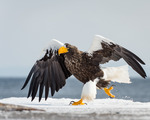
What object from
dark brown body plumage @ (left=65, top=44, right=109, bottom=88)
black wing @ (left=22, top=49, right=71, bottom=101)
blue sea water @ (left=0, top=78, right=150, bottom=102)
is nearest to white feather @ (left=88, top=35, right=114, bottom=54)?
dark brown body plumage @ (left=65, top=44, right=109, bottom=88)

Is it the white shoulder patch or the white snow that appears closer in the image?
the white snow

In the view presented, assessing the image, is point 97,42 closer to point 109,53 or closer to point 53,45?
point 109,53

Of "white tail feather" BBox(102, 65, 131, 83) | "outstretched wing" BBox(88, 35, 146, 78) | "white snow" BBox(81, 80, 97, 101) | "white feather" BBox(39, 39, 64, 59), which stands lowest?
"white snow" BBox(81, 80, 97, 101)

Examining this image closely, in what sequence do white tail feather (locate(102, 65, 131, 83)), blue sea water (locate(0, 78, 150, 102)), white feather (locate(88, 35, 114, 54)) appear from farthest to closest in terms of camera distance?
blue sea water (locate(0, 78, 150, 102)) → white tail feather (locate(102, 65, 131, 83)) → white feather (locate(88, 35, 114, 54))

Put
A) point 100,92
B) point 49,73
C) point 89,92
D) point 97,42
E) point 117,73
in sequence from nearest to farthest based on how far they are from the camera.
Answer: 1. point 89,92
2. point 97,42
3. point 117,73
4. point 49,73
5. point 100,92

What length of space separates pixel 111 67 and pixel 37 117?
382 centimetres

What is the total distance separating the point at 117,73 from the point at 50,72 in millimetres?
1773

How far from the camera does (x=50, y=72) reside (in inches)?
417

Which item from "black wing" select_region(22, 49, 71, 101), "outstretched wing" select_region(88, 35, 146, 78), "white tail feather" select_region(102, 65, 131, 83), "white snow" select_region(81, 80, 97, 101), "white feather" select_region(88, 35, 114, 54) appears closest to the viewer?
"white snow" select_region(81, 80, 97, 101)

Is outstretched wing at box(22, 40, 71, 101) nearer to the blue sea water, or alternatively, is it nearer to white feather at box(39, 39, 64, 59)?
white feather at box(39, 39, 64, 59)

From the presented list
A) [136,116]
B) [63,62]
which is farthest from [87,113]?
[63,62]

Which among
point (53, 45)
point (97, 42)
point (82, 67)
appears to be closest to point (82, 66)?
point (82, 67)

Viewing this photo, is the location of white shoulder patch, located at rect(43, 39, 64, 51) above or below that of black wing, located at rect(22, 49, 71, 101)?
above

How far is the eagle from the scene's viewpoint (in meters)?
9.83
